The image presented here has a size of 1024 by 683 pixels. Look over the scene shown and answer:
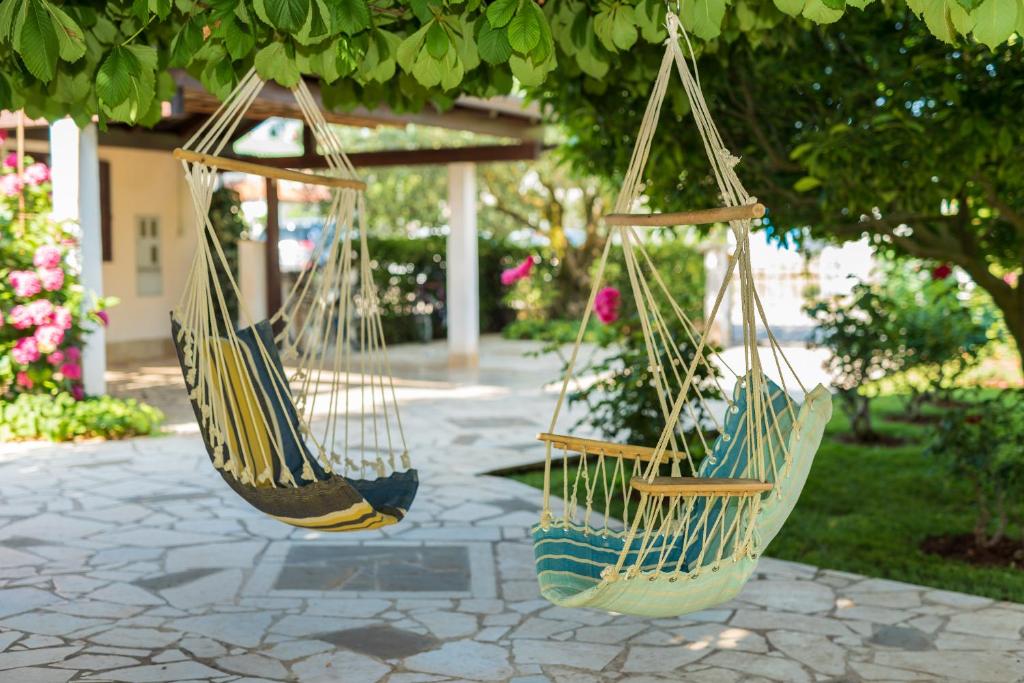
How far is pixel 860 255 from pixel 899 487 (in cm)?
905

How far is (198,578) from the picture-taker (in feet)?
13.5

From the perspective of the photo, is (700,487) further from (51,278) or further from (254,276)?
(254,276)

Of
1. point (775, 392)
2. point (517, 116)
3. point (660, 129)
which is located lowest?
point (775, 392)

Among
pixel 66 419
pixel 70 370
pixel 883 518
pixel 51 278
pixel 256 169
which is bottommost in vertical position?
pixel 883 518

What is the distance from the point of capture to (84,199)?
7266mm

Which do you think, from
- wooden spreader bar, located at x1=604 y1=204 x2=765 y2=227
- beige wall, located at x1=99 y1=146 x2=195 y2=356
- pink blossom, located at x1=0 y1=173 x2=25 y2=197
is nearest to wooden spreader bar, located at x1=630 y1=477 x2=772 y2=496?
wooden spreader bar, located at x1=604 y1=204 x2=765 y2=227

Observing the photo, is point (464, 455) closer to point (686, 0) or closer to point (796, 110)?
point (796, 110)

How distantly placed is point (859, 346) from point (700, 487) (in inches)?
194

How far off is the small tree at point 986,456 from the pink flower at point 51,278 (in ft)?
16.2

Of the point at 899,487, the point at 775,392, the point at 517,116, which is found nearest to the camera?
the point at 775,392

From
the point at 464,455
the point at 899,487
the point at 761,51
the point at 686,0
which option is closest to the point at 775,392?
the point at 686,0

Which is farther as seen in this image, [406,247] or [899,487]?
[406,247]

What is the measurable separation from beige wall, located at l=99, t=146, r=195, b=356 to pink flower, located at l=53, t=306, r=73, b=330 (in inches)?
151

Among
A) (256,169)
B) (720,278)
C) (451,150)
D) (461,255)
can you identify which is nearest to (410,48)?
(256,169)
